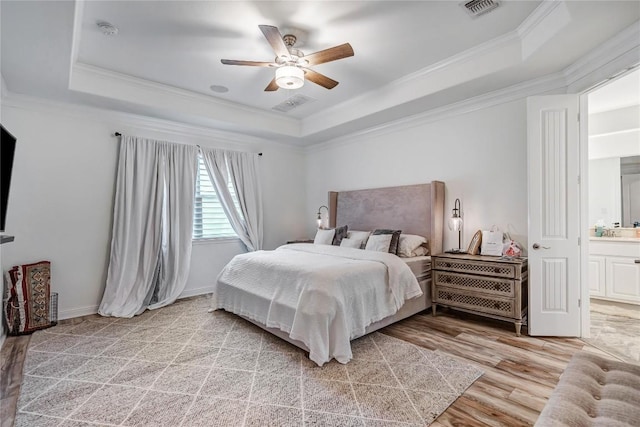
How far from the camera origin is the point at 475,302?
344cm

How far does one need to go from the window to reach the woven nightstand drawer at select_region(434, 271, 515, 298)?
3.38 m

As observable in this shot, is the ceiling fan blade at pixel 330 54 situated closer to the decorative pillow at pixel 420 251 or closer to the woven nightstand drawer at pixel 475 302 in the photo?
the decorative pillow at pixel 420 251

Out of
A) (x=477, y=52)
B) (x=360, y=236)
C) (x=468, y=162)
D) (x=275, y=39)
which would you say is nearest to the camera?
(x=275, y=39)

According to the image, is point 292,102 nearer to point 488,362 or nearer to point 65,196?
point 65,196

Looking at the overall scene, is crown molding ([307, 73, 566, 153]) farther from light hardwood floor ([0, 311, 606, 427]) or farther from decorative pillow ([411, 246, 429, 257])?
light hardwood floor ([0, 311, 606, 427])

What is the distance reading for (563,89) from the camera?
10.8 ft

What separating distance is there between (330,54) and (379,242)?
Answer: 237cm

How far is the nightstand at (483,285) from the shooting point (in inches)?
125

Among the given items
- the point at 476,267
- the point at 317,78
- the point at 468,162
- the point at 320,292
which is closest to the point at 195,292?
the point at 320,292

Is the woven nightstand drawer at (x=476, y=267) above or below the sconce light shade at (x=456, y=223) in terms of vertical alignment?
below

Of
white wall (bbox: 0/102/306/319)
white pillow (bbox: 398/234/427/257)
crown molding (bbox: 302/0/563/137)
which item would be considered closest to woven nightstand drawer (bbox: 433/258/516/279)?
white pillow (bbox: 398/234/427/257)

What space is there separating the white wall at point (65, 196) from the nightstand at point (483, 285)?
14.2 ft

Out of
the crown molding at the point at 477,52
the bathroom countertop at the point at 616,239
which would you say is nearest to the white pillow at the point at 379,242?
the crown molding at the point at 477,52

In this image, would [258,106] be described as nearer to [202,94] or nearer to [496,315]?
[202,94]
